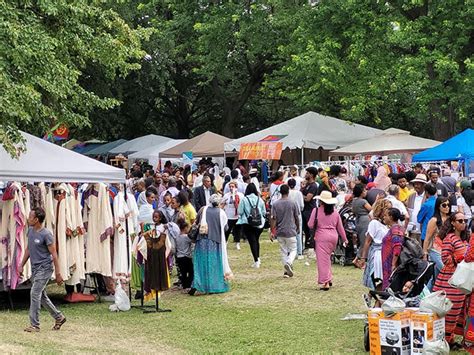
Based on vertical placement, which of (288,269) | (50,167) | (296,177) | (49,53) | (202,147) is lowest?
(288,269)

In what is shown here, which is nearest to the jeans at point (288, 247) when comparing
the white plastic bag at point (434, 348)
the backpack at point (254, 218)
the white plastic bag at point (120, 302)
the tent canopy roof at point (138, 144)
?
the backpack at point (254, 218)

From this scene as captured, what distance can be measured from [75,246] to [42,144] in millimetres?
1747

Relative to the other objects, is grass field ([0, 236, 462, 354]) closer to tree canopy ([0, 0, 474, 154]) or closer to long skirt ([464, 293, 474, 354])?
long skirt ([464, 293, 474, 354])

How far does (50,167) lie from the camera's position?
12.2 m

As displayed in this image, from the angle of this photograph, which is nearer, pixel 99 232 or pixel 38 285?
pixel 38 285

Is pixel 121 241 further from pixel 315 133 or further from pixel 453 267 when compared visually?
pixel 315 133

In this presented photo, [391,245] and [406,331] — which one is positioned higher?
[391,245]

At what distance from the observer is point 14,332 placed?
33.4 ft

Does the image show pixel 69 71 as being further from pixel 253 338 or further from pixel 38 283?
pixel 253 338

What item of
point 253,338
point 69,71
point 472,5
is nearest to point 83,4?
point 69,71

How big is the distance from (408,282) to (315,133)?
16.1 meters

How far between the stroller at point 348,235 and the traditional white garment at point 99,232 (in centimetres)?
524

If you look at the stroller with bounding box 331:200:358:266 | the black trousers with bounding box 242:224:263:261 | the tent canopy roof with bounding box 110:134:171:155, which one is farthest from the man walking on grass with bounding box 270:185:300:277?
the tent canopy roof with bounding box 110:134:171:155

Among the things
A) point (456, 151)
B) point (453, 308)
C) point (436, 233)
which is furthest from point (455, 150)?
point (453, 308)
